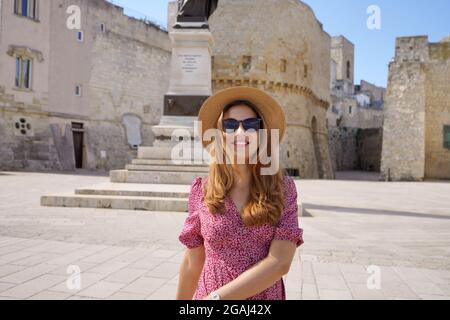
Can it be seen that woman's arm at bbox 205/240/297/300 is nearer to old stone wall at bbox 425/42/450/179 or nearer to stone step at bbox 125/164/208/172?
stone step at bbox 125/164/208/172

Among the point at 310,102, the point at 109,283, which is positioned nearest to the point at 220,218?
the point at 109,283

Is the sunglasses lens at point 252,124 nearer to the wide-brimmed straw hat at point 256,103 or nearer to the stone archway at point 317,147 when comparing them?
the wide-brimmed straw hat at point 256,103

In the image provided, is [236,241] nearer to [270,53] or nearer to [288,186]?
[288,186]

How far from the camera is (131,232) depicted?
5.24 metres

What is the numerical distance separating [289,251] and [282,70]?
1027 inches

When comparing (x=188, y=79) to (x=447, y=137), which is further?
(x=447, y=137)

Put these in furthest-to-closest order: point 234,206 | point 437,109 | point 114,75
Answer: point 114,75 < point 437,109 < point 234,206

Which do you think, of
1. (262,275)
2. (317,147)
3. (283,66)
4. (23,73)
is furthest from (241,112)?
(317,147)

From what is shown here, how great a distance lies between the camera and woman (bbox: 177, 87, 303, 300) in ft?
5.23

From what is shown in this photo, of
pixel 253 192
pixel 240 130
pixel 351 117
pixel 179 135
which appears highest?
pixel 351 117

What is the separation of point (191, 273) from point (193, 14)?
9.21 m

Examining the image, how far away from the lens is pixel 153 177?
8.95 metres

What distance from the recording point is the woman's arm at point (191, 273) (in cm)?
181
